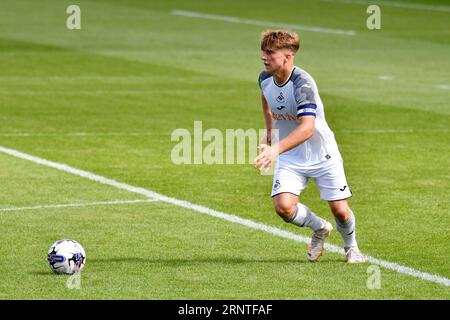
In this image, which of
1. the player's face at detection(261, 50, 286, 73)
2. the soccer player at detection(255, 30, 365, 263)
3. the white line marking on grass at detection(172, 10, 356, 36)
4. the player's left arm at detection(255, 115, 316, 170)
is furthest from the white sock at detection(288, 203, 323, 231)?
the white line marking on grass at detection(172, 10, 356, 36)

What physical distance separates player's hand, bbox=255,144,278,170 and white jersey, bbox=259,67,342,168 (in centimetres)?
76

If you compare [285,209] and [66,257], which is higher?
[285,209]

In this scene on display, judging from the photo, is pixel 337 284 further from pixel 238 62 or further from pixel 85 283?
pixel 238 62

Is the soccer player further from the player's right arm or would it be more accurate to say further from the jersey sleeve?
the player's right arm

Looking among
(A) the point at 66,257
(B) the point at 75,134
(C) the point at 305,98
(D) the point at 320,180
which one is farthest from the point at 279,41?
(B) the point at 75,134

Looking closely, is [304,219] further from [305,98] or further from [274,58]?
[274,58]

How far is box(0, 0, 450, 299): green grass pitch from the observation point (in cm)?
1123

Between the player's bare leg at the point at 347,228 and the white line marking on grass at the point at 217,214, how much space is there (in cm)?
19

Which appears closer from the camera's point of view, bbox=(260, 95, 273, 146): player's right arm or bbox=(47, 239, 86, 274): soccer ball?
bbox=(47, 239, 86, 274): soccer ball

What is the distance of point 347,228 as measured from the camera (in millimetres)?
11758

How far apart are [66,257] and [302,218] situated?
7.09 ft

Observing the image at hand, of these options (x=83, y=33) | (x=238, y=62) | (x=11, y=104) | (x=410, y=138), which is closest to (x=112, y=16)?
(x=83, y=33)
